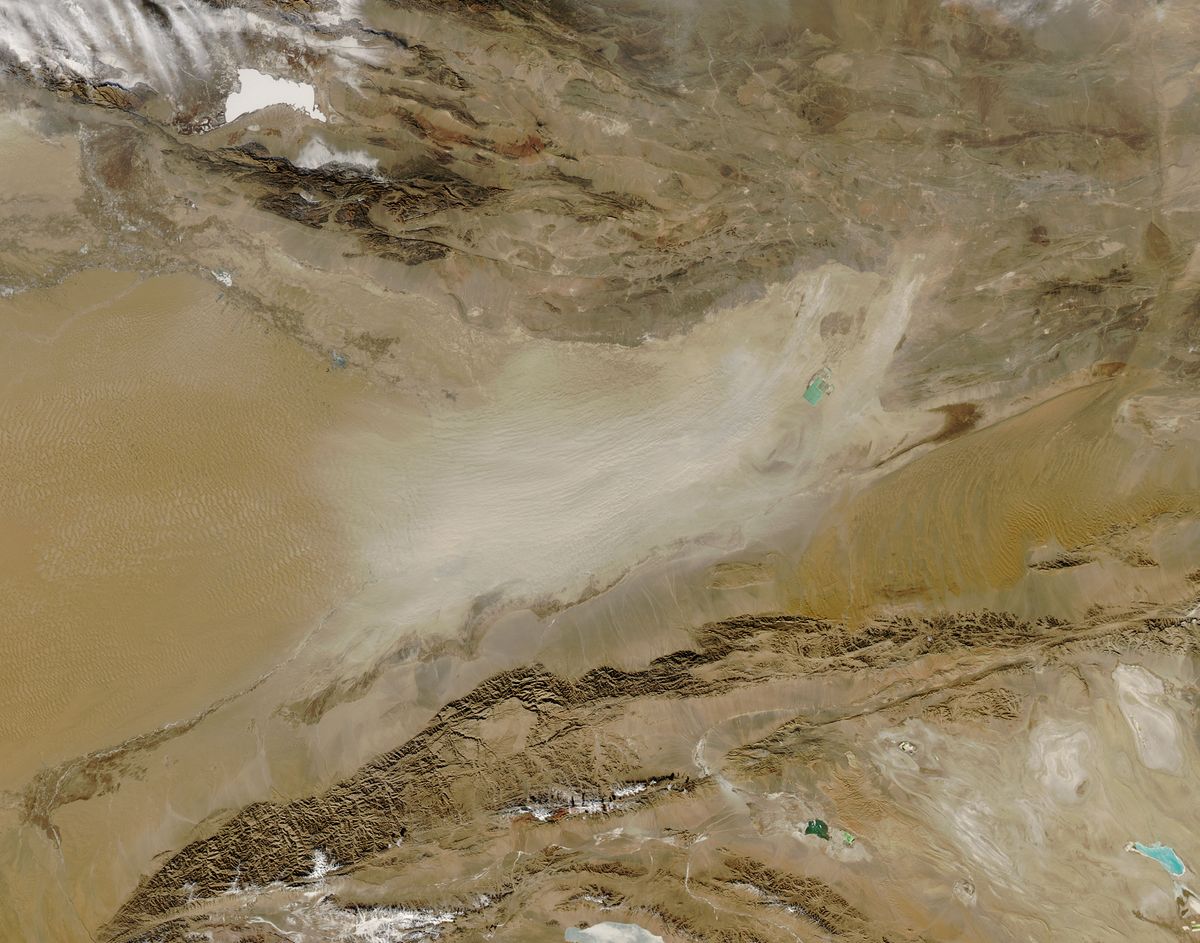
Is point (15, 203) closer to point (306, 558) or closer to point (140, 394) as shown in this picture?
point (140, 394)

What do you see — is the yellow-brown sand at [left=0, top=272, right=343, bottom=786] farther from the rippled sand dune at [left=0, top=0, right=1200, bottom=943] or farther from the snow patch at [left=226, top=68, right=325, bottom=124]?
the snow patch at [left=226, top=68, right=325, bottom=124]

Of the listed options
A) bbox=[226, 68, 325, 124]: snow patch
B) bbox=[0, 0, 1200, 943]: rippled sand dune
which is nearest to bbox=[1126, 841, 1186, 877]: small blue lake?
bbox=[0, 0, 1200, 943]: rippled sand dune

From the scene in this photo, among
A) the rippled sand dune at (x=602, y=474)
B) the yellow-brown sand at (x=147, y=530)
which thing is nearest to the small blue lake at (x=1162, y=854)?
the rippled sand dune at (x=602, y=474)

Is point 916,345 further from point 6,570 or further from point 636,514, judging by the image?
point 6,570

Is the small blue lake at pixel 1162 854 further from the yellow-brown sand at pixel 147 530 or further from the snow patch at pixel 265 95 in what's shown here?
the snow patch at pixel 265 95

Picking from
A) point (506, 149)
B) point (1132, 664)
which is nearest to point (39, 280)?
point (506, 149)

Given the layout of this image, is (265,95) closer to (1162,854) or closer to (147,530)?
(147,530)

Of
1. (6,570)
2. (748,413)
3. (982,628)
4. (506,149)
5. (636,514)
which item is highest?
(506,149)

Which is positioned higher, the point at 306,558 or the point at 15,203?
the point at 15,203

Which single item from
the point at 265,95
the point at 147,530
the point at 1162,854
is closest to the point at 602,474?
the point at 147,530
